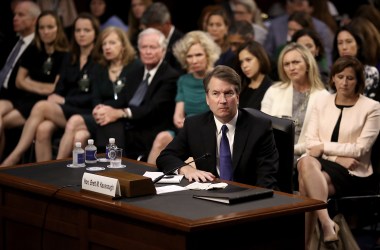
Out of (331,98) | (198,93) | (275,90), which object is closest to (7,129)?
(198,93)

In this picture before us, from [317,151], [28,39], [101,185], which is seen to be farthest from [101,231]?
[28,39]

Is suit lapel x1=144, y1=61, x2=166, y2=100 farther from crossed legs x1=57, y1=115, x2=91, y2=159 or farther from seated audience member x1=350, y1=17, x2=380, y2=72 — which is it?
seated audience member x1=350, y1=17, x2=380, y2=72

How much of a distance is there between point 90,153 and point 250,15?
13.5 feet

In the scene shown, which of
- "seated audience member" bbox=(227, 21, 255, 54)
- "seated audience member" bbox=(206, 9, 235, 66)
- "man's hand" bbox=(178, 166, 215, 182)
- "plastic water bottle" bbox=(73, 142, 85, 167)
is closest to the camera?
"man's hand" bbox=(178, 166, 215, 182)

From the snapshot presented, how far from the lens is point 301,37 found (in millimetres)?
7172

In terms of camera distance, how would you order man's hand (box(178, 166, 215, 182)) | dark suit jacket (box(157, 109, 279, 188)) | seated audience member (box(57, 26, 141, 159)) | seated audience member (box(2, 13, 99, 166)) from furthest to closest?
seated audience member (box(2, 13, 99, 166)) → seated audience member (box(57, 26, 141, 159)) → dark suit jacket (box(157, 109, 279, 188)) → man's hand (box(178, 166, 215, 182))

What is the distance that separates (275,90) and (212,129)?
5.79 ft

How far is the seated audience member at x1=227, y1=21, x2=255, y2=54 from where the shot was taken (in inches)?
306

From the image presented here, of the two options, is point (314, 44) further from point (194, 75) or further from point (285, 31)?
point (285, 31)

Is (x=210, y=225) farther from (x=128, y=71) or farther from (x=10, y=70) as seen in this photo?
(x=10, y=70)

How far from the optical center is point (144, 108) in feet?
23.3

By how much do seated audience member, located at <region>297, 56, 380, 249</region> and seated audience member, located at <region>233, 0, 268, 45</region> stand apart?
2673 millimetres

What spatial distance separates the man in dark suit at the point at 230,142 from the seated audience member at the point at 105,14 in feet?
15.2

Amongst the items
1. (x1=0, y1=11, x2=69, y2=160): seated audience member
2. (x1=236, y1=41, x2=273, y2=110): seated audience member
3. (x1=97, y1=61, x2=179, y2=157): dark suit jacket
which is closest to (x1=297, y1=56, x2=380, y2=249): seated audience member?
(x1=236, y1=41, x2=273, y2=110): seated audience member
